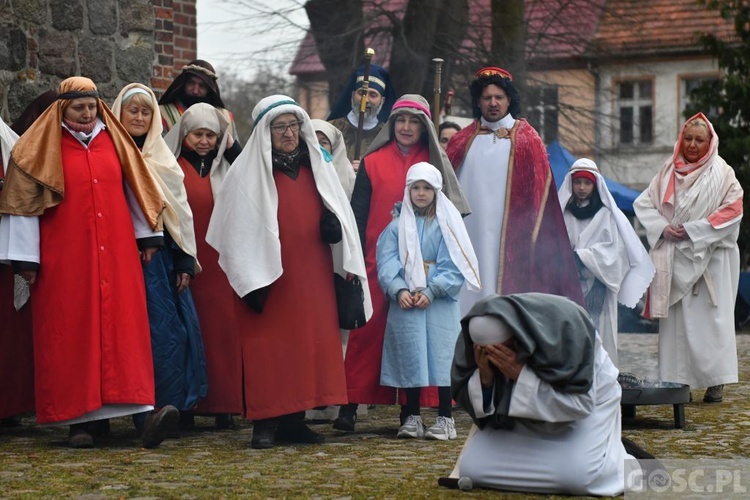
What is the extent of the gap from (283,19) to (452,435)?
14273 millimetres

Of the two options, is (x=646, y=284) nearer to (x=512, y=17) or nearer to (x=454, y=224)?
(x=454, y=224)

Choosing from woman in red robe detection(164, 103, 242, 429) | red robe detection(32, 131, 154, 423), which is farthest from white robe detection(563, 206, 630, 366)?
red robe detection(32, 131, 154, 423)

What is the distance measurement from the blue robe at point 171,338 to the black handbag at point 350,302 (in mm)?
909

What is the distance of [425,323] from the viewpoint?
858 cm

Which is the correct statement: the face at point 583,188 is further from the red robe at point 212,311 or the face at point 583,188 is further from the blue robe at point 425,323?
the red robe at point 212,311

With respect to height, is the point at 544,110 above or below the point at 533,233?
above

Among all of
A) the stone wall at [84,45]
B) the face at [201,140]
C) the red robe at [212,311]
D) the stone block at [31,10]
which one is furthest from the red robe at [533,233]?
the stone block at [31,10]

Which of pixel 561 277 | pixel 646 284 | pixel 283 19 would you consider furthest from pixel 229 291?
pixel 283 19

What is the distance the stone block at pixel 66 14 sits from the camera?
35.0 ft

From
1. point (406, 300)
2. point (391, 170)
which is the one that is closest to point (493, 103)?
point (391, 170)

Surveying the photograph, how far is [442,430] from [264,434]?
39.4 inches

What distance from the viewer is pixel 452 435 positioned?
27.6 feet

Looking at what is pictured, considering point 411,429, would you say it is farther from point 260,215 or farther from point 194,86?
point 194,86

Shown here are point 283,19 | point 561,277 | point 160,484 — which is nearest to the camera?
point 160,484
